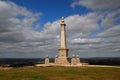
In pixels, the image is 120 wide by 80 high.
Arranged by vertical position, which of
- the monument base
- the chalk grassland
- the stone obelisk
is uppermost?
the stone obelisk

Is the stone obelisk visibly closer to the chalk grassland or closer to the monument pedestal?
the monument pedestal

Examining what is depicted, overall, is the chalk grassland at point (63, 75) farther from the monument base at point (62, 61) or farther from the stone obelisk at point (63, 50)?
the stone obelisk at point (63, 50)

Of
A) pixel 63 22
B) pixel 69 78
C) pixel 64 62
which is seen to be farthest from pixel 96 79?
pixel 63 22

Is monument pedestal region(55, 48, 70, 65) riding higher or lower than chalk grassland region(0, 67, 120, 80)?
higher

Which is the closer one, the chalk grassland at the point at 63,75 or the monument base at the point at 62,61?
the chalk grassland at the point at 63,75

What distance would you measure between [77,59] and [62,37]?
5768 mm

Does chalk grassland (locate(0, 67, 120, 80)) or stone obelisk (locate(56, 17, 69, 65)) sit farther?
stone obelisk (locate(56, 17, 69, 65))

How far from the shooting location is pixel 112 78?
2386cm

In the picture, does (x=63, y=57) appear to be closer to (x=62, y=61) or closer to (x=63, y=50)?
(x=62, y=61)

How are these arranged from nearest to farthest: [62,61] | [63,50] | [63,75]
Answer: [63,75] → [63,50] → [62,61]

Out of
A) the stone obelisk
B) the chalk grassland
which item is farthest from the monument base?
the chalk grassland

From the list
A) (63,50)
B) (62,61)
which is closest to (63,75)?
(63,50)

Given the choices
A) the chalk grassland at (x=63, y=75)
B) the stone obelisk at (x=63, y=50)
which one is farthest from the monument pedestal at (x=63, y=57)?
the chalk grassland at (x=63, y=75)

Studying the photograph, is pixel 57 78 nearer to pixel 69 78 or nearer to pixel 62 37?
pixel 69 78
